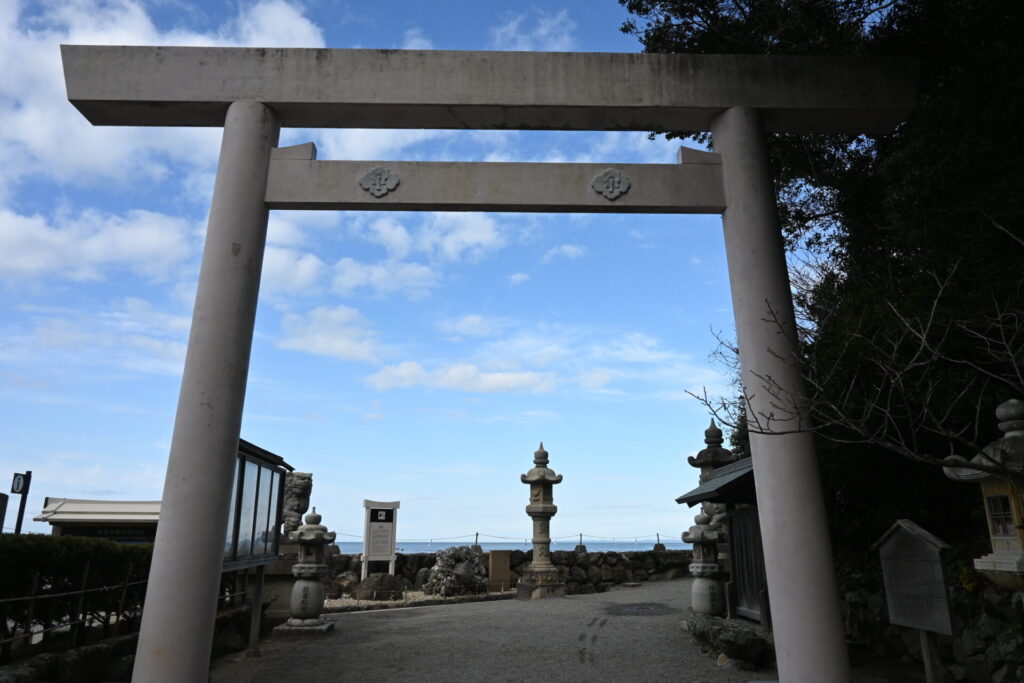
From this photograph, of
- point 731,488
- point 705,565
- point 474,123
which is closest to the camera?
point 474,123

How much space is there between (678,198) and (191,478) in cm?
461

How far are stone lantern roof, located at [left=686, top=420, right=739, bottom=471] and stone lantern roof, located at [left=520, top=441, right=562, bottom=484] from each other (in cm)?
325

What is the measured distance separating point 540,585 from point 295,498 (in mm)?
6002

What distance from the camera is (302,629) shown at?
973cm

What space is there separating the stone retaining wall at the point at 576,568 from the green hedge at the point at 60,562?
29.9 feet

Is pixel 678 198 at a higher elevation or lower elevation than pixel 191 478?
higher

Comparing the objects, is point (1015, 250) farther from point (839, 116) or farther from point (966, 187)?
point (839, 116)

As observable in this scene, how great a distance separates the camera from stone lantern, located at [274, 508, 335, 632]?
32.4 feet

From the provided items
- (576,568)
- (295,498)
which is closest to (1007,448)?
(295,498)

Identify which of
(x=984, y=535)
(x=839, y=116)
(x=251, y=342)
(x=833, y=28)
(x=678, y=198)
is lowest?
(x=984, y=535)

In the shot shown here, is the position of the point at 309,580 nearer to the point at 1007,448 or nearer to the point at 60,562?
the point at 60,562

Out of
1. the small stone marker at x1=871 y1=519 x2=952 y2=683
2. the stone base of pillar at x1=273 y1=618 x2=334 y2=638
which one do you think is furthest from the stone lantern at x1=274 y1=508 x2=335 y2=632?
the small stone marker at x1=871 y1=519 x2=952 y2=683

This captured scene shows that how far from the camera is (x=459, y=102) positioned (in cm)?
604

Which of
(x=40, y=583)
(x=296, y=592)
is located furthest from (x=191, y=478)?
(x=296, y=592)
